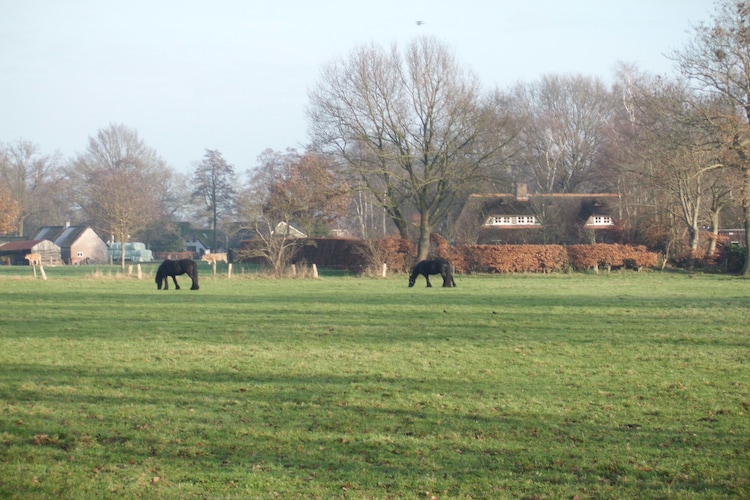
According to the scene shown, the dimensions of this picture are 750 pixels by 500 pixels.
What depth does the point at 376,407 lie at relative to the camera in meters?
8.91

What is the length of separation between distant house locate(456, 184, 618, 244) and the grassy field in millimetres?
35582

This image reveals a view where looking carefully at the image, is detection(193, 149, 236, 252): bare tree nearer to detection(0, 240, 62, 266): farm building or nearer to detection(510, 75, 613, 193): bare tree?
detection(0, 240, 62, 266): farm building

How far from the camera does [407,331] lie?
15828mm

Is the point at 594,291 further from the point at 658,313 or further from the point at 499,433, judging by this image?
the point at 499,433

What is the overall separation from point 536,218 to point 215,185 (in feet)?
151

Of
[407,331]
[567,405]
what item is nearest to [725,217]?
[407,331]

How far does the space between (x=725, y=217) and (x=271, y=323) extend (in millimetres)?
45347

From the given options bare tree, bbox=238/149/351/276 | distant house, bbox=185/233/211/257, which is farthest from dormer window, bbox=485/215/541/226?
distant house, bbox=185/233/211/257

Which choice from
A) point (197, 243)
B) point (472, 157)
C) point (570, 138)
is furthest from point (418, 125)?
point (197, 243)

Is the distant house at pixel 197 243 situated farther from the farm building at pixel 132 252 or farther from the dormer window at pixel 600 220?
the dormer window at pixel 600 220

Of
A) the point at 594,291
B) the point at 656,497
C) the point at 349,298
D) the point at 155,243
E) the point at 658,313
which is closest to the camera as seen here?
the point at 656,497

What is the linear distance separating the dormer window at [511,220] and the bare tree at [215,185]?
38.8 m

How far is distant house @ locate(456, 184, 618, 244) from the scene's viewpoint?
53.9 metres

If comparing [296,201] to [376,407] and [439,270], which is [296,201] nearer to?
[439,270]
